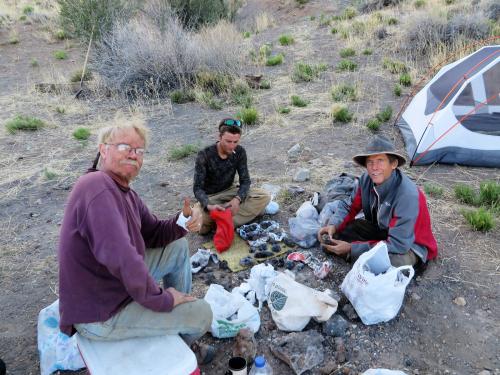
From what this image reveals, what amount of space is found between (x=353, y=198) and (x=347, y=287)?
0.94 metres

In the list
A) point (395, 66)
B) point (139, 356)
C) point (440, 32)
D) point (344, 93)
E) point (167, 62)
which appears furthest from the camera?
point (440, 32)

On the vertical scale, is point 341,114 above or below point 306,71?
below

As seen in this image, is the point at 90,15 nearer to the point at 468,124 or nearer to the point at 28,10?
the point at 468,124

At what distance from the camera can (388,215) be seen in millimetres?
3434

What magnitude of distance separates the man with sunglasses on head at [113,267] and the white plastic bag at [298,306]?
2.46 ft

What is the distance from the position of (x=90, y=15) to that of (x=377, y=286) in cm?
1138

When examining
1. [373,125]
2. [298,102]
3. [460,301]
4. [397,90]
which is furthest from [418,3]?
[460,301]

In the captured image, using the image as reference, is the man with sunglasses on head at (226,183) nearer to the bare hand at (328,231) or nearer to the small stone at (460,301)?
the bare hand at (328,231)

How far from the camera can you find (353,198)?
390 cm

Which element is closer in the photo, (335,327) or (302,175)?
(335,327)

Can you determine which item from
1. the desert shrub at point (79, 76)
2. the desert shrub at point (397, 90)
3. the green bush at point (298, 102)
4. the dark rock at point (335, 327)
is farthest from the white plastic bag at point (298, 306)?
the desert shrub at point (79, 76)

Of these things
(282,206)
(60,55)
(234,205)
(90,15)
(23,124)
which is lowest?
(282,206)

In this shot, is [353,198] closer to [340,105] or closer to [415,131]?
[415,131]

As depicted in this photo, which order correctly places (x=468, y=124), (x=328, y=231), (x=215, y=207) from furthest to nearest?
(x=468, y=124) → (x=215, y=207) → (x=328, y=231)
